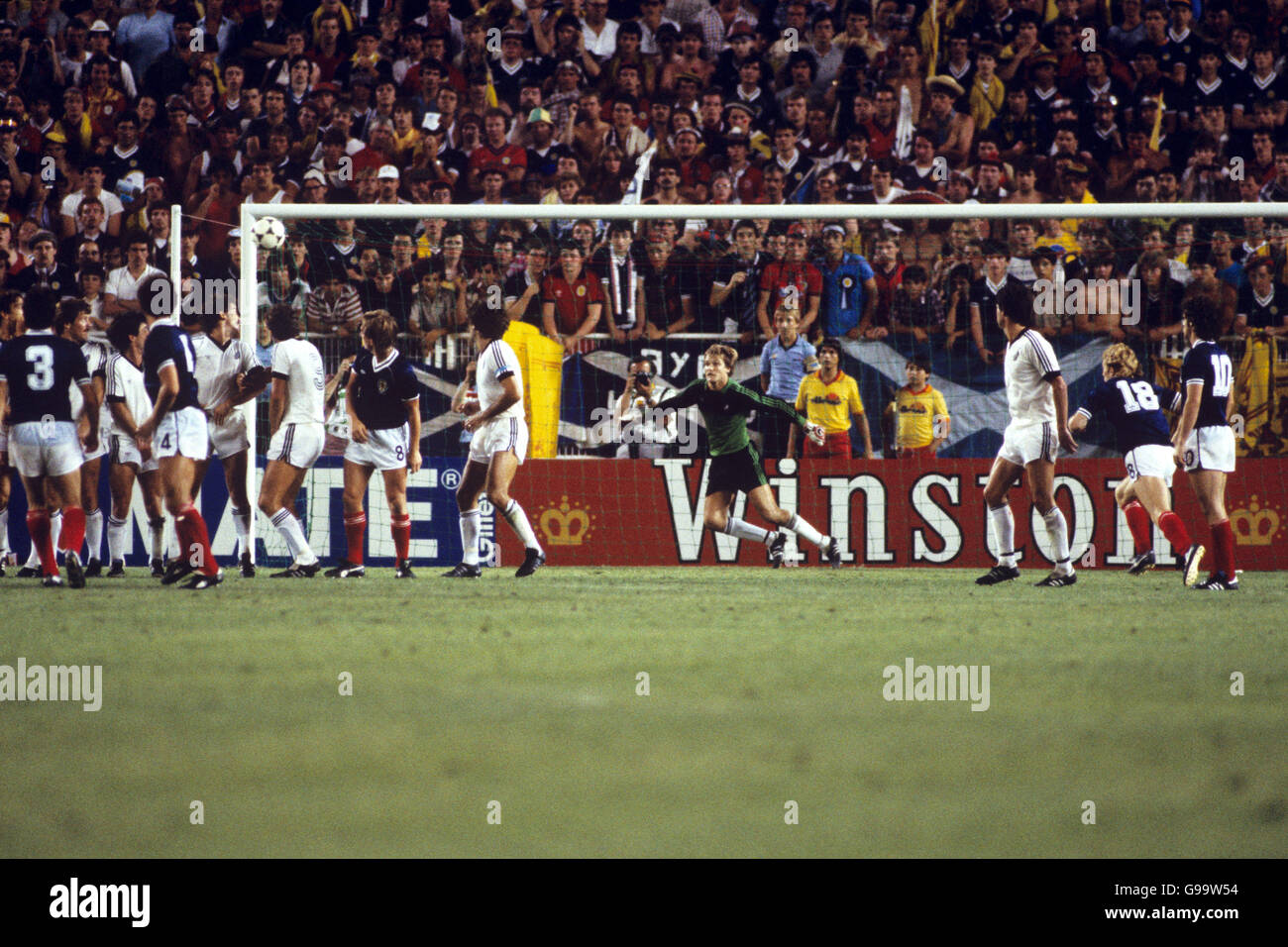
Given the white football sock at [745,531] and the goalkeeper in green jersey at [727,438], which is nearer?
the goalkeeper in green jersey at [727,438]

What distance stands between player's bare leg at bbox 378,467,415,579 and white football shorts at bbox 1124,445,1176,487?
18.6 feet

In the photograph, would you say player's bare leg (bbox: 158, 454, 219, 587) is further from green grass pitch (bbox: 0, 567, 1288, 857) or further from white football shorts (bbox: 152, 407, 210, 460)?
green grass pitch (bbox: 0, 567, 1288, 857)

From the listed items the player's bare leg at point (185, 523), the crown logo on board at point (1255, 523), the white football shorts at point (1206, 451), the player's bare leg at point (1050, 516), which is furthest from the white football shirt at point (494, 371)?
the crown logo on board at point (1255, 523)

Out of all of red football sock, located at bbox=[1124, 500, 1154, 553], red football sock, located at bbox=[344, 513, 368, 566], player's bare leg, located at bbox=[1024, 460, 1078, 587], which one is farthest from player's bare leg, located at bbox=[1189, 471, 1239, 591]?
red football sock, located at bbox=[344, 513, 368, 566]

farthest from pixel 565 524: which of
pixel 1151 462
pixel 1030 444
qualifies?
pixel 1151 462

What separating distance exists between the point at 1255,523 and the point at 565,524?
19.4 ft

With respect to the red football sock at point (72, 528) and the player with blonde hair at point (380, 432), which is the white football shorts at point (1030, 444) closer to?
the player with blonde hair at point (380, 432)

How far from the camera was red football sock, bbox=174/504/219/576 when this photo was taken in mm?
10070

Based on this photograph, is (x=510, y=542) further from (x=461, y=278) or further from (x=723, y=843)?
(x=723, y=843)

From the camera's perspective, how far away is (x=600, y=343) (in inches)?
511

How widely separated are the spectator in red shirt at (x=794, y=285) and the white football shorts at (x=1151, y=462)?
10.7 feet

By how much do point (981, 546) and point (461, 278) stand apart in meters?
5.42

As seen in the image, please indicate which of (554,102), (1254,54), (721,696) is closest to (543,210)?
(554,102)

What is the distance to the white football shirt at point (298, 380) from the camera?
11.2 meters
